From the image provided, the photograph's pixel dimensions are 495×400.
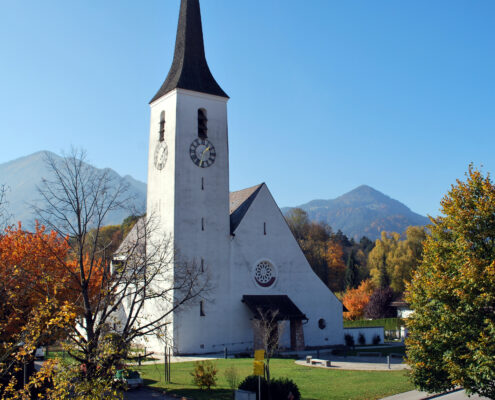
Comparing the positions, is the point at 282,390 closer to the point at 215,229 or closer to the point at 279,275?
the point at 215,229

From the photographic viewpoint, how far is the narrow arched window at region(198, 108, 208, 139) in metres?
37.5

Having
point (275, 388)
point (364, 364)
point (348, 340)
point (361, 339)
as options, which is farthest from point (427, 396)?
point (361, 339)

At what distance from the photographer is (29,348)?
1002 cm

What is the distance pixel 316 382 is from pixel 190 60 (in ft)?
84.6

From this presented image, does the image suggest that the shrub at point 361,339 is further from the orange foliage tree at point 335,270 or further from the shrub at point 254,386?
the orange foliage tree at point 335,270

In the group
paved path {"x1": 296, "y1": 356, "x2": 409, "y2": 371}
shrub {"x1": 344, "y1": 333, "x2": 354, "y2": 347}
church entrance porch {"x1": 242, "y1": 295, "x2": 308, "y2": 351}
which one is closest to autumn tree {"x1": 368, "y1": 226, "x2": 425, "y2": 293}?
shrub {"x1": 344, "y1": 333, "x2": 354, "y2": 347}

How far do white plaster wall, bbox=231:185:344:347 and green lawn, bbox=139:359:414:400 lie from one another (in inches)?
325

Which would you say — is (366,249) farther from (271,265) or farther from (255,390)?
(255,390)

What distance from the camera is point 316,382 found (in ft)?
72.4

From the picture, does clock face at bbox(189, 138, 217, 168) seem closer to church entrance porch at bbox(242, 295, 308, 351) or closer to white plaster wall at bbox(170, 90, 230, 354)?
white plaster wall at bbox(170, 90, 230, 354)

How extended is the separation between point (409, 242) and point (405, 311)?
635 inches

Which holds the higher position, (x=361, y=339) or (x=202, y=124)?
(x=202, y=124)

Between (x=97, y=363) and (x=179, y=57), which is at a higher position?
(x=179, y=57)

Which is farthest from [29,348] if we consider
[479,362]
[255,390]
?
[479,362]
